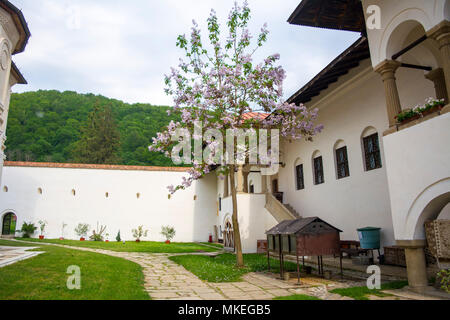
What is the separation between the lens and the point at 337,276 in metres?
7.71

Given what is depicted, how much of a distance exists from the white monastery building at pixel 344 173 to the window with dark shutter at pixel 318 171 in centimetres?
6

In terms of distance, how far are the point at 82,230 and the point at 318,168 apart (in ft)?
54.3

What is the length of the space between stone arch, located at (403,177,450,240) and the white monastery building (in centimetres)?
2

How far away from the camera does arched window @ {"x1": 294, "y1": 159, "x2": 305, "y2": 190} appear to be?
15656 mm

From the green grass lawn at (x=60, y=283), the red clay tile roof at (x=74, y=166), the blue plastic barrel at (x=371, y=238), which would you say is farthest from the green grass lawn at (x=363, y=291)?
the red clay tile roof at (x=74, y=166)

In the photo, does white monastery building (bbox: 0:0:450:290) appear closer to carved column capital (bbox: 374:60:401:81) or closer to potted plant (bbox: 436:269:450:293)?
carved column capital (bbox: 374:60:401:81)

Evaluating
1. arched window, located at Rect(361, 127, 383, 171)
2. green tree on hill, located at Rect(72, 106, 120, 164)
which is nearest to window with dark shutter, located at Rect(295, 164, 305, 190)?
arched window, located at Rect(361, 127, 383, 171)

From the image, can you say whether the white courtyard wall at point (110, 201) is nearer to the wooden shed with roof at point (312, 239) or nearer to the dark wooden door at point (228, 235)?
the dark wooden door at point (228, 235)

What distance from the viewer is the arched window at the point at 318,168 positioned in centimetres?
1415

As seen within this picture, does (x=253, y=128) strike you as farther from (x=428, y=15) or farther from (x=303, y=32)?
(x=428, y=15)
